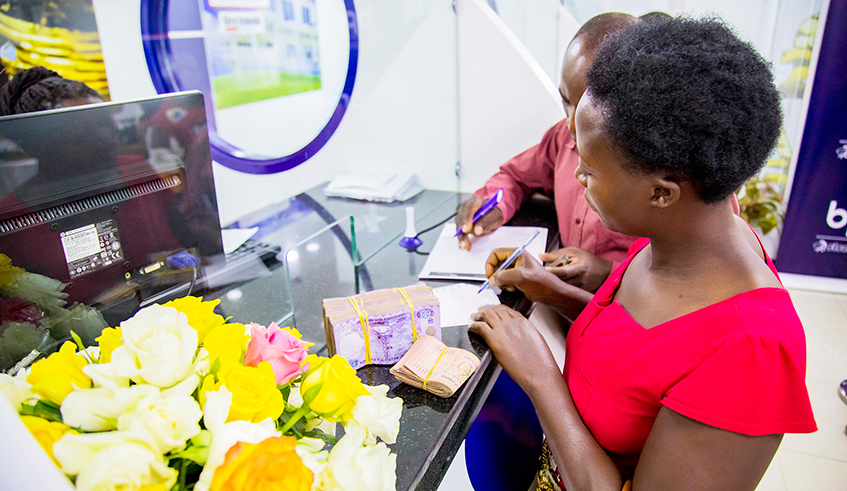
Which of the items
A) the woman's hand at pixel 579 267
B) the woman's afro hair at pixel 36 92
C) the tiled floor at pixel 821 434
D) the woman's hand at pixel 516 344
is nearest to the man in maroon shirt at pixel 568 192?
the woman's hand at pixel 579 267


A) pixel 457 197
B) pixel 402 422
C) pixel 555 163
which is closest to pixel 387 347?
pixel 402 422

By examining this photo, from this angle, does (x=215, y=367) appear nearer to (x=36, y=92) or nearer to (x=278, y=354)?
(x=278, y=354)

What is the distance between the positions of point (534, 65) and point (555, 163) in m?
0.50

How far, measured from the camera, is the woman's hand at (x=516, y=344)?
104cm

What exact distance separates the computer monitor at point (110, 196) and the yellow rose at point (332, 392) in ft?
2.06

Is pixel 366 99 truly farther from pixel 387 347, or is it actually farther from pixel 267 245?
pixel 387 347

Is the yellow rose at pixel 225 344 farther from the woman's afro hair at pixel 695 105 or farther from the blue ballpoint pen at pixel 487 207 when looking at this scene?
the blue ballpoint pen at pixel 487 207

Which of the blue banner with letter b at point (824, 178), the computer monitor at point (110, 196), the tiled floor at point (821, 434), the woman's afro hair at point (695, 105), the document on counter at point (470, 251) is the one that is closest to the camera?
the woman's afro hair at point (695, 105)

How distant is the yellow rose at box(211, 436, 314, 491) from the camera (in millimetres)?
462

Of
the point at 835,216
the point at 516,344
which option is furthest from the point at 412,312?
the point at 835,216

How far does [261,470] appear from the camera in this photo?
0.46 m

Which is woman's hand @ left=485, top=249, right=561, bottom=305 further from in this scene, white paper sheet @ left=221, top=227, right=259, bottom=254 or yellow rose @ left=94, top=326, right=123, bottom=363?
yellow rose @ left=94, top=326, right=123, bottom=363

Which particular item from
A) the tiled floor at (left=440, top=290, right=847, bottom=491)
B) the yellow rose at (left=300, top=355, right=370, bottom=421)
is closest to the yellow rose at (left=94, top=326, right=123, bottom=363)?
the yellow rose at (left=300, top=355, right=370, bottom=421)

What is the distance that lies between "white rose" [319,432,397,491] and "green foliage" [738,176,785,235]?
369 cm
